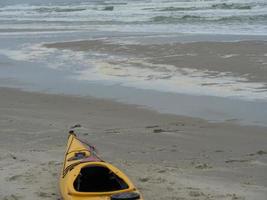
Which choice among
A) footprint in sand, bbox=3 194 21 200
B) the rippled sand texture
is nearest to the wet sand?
the rippled sand texture

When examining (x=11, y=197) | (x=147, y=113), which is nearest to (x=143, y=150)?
(x=11, y=197)

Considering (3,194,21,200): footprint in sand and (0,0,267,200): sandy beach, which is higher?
(3,194,21,200): footprint in sand

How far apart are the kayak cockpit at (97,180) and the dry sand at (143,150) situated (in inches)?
16.2

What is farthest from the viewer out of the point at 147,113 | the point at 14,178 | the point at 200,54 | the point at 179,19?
the point at 179,19

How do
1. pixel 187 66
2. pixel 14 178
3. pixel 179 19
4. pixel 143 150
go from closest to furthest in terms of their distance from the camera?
pixel 14 178 → pixel 143 150 → pixel 187 66 → pixel 179 19

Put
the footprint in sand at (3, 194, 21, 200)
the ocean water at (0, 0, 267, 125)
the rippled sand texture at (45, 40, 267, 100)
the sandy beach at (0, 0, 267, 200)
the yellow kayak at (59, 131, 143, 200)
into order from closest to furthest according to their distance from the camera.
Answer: the yellow kayak at (59, 131, 143, 200), the footprint in sand at (3, 194, 21, 200), the sandy beach at (0, 0, 267, 200), the ocean water at (0, 0, 267, 125), the rippled sand texture at (45, 40, 267, 100)

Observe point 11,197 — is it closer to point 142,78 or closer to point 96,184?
point 96,184

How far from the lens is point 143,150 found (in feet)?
22.3

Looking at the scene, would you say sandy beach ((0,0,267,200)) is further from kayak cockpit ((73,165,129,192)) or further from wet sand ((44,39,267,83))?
kayak cockpit ((73,165,129,192))

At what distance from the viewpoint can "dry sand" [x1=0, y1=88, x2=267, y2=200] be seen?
5.41 meters

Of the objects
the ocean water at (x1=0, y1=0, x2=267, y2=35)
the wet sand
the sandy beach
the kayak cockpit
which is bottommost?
the ocean water at (x1=0, y1=0, x2=267, y2=35)

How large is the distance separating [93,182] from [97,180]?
0.04m

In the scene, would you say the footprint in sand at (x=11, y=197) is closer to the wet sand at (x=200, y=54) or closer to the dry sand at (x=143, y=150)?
the dry sand at (x=143, y=150)

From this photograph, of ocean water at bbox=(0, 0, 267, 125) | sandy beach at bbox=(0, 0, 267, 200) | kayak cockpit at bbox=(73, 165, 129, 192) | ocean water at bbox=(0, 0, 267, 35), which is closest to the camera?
kayak cockpit at bbox=(73, 165, 129, 192)
